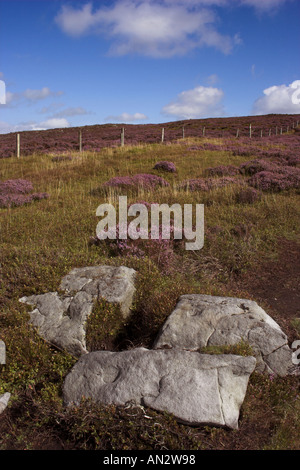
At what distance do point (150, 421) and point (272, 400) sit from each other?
56.0 inches

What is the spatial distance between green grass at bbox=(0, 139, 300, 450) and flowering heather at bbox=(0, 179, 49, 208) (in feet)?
2.06

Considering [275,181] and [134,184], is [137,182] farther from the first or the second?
[275,181]

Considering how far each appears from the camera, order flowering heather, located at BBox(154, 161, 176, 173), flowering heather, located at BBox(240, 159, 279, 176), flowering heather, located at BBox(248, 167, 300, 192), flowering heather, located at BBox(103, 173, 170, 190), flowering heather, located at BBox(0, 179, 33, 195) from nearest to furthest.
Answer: flowering heather, located at BBox(0, 179, 33, 195)
flowering heather, located at BBox(248, 167, 300, 192)
flowering heather, located at BBox(103, 173, 170, 190)
flowering heather, located at BBox(240, 159, 279, 176)
flowering heather, located at BBox(154, 161, 176, 173)

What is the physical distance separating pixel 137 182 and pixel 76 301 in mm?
9000

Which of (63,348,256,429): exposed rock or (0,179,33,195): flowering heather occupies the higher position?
(0,179,33,195): flowering heather

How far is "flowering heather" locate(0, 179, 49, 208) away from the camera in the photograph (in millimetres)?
11466

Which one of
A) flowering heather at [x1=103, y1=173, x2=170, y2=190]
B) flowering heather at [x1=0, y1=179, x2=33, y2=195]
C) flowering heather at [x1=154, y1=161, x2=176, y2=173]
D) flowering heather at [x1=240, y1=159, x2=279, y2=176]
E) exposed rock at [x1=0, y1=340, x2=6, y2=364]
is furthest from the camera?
flowering heather at [x1=154, y1=161, x2=176, y2=173]

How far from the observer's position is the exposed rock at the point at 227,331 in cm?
407

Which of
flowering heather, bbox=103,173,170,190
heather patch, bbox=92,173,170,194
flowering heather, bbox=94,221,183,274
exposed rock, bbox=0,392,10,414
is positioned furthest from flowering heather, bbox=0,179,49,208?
exposed rock, bbox=0,392,10,414

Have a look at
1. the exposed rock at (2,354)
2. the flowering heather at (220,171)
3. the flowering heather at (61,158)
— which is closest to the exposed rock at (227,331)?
the exposed rock at (2,354)

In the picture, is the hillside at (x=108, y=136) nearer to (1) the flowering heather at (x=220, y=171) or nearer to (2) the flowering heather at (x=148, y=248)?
(1) the flowering heather at (x=220, y=171)

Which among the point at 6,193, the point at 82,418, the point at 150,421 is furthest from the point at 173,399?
the point at 6,193

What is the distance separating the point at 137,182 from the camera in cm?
1345

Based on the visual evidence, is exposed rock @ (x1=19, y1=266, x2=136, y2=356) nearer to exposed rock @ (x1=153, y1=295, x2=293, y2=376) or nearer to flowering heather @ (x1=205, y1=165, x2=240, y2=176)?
exposed rock @ (x1=153, y1=295, x2=293, y2=376)
